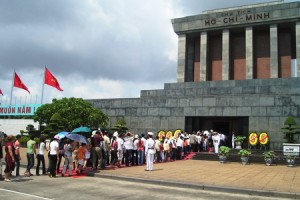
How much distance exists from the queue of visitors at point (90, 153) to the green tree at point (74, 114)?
1086cm

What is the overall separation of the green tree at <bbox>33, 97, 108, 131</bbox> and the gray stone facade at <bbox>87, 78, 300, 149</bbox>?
2.30 meters

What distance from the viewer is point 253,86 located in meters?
27.6

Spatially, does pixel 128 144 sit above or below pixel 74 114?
below

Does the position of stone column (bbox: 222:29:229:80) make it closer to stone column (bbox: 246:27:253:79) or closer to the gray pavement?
stone column (bbox: 246:27:253:79)

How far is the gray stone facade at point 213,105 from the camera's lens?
24.5 m

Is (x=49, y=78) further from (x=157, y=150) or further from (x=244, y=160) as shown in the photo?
(x=244, y=160)

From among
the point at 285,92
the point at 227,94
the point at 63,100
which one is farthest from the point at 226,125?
the point at 63,100

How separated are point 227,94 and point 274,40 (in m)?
8.52

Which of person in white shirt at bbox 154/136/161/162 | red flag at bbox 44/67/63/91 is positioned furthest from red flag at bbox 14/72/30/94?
person in white shirt at bbox 154/136/161/162

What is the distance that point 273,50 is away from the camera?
3161cm

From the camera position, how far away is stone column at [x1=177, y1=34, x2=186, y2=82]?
35031 millimetres

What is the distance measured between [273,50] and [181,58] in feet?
31.9

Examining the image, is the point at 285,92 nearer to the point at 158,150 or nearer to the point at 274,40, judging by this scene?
the point at 274,40

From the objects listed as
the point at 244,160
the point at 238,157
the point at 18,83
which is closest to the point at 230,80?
the point at 238,157
